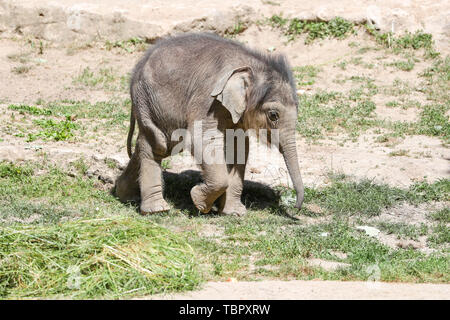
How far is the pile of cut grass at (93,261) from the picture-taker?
217 inches

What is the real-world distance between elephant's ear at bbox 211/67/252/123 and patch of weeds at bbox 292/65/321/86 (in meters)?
5.08

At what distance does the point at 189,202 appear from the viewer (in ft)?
30.7

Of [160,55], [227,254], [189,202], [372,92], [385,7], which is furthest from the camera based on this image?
[385,7]

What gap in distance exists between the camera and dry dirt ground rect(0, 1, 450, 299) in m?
5.69

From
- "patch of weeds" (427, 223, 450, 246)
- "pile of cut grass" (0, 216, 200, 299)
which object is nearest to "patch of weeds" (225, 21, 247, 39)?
"patch of weeds" (427, 223, 450, 246)

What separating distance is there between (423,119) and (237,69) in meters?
4.66

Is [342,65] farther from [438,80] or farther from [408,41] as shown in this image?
[438,80]

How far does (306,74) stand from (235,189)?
5.30 m

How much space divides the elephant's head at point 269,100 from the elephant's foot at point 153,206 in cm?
142

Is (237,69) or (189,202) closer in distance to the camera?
(237,69)

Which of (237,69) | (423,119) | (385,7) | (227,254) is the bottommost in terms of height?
(227,254)
